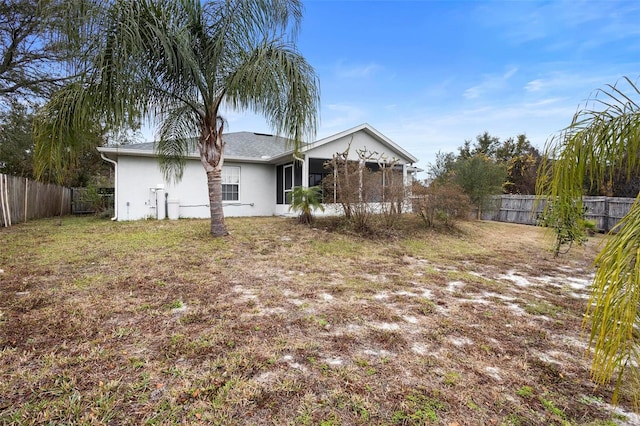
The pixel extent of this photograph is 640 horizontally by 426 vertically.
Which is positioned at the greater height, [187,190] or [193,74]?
[193,74]

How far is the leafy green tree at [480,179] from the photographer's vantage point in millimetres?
13523

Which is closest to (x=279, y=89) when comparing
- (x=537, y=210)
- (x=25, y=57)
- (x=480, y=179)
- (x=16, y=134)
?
(x=25, y=57)

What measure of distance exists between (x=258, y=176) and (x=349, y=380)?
1206 cm

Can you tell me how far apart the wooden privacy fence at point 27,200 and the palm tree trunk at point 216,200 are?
6656mm

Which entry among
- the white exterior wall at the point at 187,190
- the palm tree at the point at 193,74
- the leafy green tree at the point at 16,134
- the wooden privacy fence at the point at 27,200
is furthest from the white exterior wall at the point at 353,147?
the wooden privacy fence at the point at 27,200

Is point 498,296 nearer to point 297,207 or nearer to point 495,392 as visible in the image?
point 495,392

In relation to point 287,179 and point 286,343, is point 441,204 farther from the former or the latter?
point 286,343

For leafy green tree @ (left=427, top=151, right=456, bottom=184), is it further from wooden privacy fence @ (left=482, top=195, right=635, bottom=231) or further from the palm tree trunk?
the palm tree trunk

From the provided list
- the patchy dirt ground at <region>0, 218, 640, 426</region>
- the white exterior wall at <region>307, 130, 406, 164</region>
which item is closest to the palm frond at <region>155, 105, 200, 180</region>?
the patchy dirt ground at <region>0, 218, 640, 426</region>

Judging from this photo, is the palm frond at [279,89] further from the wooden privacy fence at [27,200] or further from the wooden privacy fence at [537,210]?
the wooden privacy fence at [537,210]

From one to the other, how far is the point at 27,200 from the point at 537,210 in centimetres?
1784

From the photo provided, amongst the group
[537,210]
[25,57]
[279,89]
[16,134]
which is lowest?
[537,210]

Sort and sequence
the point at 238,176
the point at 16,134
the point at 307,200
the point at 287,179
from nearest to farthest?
the point at 307,200, the point at 16,134, the point at 287,179, the point at 238,176

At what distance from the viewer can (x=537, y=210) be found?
10555 millimetres
